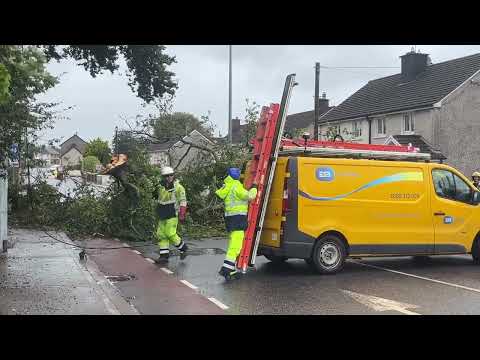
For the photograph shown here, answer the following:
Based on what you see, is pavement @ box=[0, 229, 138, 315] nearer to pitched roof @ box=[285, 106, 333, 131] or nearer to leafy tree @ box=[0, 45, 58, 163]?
leafy tree @ box=[0, 45, 58, 163]

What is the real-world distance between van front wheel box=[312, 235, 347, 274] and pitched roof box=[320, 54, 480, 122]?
2415 centimetres

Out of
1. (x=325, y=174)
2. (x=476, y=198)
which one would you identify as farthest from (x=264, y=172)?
(x=476, y=198)

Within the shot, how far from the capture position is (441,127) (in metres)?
31.1

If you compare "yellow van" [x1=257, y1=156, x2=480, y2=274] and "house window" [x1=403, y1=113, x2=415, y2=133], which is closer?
"yellow van" [x1=257, y1=156, x2=480, y2=274]

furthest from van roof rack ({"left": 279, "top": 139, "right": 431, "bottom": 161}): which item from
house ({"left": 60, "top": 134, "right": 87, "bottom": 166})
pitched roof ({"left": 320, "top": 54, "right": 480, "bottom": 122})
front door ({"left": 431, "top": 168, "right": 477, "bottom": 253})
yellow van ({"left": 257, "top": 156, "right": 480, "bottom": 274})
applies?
pitched roof ({"left": 320, "top": 54, "right": 480, "bottom": 122})

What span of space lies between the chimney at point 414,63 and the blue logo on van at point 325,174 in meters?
29.6

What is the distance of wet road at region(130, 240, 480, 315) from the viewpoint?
23.7 ft

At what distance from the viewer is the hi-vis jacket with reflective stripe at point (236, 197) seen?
28.4ft

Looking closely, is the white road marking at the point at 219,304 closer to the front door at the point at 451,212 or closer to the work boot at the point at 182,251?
the work boot at the point at 182,251
